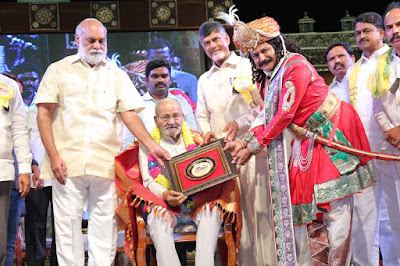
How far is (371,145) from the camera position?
4.51 m

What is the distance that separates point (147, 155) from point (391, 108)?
183cm

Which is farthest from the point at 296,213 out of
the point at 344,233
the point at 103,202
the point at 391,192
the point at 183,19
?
the point at 183,19

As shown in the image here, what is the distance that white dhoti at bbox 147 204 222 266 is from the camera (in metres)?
3.88

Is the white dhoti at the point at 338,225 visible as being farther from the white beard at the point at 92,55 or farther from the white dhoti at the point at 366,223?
the white beard at the point at 92,55

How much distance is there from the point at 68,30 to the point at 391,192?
5.15m

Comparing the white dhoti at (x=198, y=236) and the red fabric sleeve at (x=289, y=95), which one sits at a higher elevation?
the red fabric sleeve at (x=289, y=95)

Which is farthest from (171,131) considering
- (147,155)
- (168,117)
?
(147,155)

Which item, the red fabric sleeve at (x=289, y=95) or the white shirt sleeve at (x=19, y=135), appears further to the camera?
the white shirt sleeve at (x=19, y=135)

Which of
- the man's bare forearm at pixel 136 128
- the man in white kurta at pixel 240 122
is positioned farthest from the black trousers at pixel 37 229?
the man in white kurta at pixel 240 122

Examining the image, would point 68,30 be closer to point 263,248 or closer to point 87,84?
point 87,84

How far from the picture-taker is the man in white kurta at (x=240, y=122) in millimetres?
4281

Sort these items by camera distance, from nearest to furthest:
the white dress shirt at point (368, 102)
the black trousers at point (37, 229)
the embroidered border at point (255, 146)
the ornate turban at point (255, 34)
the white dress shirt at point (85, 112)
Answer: the embroidered border at point (255, 146), the ornate turban at point (255, 34), the white dress shirt at point (85, 112), the white dress shirt at point (368, 102), the black trousers at point (37, 229)

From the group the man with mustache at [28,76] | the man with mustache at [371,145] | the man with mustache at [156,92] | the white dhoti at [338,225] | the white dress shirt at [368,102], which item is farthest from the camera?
the man with mustache at [28,76]

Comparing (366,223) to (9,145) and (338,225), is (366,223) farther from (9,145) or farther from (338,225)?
(9,145)
